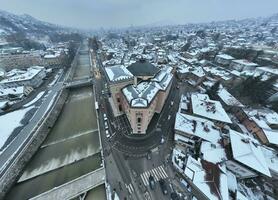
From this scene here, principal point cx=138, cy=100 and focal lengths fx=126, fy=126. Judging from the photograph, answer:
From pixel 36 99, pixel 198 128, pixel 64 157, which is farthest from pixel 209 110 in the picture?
pixel 36 99

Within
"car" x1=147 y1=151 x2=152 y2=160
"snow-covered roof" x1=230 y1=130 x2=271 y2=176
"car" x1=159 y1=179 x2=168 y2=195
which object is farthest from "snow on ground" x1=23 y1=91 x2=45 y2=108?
"snow-covered roof" x1=230 y1=130 x2=271 y2=176

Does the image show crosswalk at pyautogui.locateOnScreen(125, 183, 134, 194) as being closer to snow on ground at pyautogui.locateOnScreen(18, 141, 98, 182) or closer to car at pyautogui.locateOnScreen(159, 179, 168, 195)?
car at pyautogui.locateOnScreen(159, 179, 168, 195)

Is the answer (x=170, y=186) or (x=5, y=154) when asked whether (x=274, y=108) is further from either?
(x=5, y=154)

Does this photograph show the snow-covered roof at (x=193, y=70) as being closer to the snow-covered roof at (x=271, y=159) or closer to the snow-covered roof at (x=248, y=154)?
the snow-covered roof at (x=248, y=154)

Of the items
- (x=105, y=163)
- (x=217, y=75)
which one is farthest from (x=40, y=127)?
(x=217, y=75)

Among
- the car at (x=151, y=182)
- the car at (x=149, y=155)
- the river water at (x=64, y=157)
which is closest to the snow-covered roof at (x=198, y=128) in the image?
the car at (x=149, y=155)
